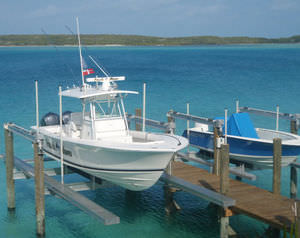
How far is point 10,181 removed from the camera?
14.4 meters

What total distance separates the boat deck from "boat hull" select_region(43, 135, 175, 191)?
1782 millimetres

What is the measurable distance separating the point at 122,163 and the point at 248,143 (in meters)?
5.42

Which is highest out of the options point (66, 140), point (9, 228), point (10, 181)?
point (66, 140)

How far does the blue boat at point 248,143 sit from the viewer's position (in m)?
15.3

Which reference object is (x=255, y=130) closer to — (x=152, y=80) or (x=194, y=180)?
(x=194, y=180)

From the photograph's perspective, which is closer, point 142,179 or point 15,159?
point 142,179

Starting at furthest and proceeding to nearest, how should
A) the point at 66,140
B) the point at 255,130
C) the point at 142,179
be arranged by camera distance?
the point at 255,130
the point at 66,140
the point at 142,179

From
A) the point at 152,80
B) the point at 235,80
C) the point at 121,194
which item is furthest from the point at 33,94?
the point at 121,194

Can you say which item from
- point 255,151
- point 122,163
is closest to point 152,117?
point 255,151

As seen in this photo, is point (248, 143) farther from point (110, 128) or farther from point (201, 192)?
point (110, 128)

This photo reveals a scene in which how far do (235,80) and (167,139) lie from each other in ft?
143

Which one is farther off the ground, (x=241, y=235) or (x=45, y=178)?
(x=45, y=178)

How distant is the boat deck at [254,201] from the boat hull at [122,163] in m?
1.78

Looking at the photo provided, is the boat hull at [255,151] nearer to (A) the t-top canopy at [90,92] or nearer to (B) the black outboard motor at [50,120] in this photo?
(A) the t-top canopy at [90,92]
